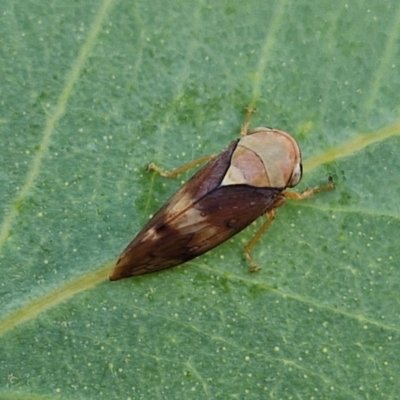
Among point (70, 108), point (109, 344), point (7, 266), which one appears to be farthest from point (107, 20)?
point (109, 344)

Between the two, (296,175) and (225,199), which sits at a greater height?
(296,175)

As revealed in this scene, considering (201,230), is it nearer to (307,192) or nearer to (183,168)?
(183,168)

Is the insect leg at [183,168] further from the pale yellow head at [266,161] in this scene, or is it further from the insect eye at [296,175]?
the insect eye at [296,175]

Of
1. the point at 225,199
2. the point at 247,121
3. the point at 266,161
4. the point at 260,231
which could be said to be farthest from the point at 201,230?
the point at 247,121

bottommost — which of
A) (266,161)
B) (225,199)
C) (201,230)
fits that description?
(201,230)

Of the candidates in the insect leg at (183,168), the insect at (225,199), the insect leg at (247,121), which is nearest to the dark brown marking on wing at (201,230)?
the insect at (225,199)

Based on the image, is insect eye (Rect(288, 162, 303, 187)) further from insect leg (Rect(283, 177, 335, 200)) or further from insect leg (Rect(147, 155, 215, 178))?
insect leg (Rect(147, 155, 215, 178))

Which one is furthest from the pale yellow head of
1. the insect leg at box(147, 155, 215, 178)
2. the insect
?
the insect leg at box(147, 155, 215, 178)
